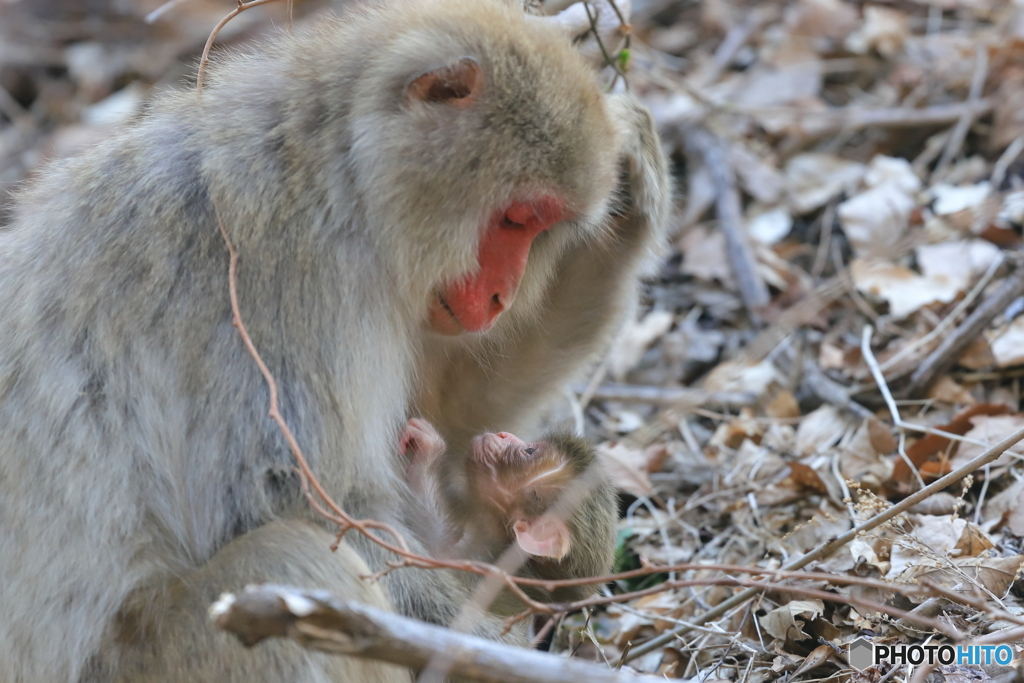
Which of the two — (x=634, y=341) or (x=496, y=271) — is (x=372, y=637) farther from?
(x=634, y=341)

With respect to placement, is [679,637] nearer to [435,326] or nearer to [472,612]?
[472,612]

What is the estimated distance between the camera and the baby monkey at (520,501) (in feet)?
11.7

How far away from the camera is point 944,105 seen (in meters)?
6.34

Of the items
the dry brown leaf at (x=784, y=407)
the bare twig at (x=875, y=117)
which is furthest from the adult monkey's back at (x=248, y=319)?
the bare twig at (x=875, y=117)

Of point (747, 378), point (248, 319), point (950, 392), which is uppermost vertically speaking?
point (248, 319)

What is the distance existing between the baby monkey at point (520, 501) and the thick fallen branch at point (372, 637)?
1.34 m

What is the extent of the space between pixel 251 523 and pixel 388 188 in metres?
1.07

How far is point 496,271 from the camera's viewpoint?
3.33m

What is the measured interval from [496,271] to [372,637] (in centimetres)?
150

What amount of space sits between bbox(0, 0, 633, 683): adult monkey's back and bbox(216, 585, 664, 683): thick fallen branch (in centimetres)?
65

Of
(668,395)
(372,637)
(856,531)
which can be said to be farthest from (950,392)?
(372,637)

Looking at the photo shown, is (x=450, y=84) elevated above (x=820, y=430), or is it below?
above

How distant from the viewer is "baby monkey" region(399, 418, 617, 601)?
11.7 ft

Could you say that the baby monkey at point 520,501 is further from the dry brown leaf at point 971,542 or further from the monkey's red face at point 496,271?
the dry brown leaf at point 971,542
